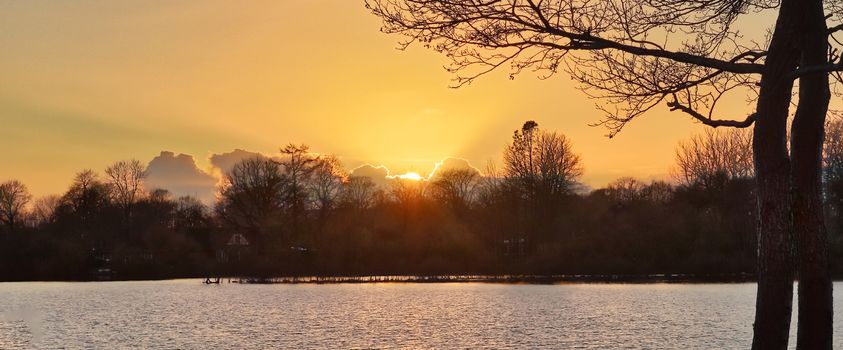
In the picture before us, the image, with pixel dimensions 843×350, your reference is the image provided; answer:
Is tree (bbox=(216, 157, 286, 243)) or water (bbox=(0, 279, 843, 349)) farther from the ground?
tree (bbox=(216, 157, 286, 243))

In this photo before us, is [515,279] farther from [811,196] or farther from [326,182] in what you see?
[811,196]

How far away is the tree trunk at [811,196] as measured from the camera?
1158cm

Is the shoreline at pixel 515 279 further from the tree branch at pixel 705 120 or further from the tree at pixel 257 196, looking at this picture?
the tree branch at pixel 705 120

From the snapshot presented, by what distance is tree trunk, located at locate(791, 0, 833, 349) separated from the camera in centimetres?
1158

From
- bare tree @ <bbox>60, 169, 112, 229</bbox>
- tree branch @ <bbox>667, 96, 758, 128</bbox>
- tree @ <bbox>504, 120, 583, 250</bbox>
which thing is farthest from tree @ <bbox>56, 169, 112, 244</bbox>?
tree branch @ <bbox>667, 96, 758, 128</bbox>

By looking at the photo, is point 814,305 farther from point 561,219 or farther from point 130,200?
point 130,200

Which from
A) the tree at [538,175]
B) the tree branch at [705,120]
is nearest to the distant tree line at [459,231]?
the tree at [538,175]

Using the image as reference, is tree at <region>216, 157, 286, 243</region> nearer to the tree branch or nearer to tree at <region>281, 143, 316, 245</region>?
tree at <region>281, 143, 316, 245</region>

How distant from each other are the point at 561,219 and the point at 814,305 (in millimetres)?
73884

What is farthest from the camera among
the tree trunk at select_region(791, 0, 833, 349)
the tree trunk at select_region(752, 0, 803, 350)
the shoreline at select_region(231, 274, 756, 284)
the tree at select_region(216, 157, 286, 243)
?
the tree at select_region(216, 157, 286, 243)

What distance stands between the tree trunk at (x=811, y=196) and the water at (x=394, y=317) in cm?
1876

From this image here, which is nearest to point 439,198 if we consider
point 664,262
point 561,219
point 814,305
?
point 561,219

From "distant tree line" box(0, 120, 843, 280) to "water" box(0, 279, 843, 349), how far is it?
306 inches

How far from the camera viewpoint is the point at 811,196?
1165 cm
